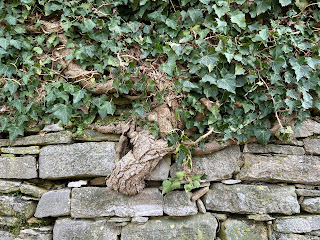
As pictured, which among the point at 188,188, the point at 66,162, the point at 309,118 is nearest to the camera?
the point at 188,188

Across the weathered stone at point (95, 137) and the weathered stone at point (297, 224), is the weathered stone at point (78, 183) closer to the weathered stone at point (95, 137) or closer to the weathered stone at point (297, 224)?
the weathered stone at point (95, 137)

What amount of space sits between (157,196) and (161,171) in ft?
0.75

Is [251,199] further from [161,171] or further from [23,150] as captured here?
[23,150]

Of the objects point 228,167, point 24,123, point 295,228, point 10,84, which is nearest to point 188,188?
point 228,167

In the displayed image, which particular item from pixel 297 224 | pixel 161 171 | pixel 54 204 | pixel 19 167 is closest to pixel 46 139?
pixel 19 167

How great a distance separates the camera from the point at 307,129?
104 inches

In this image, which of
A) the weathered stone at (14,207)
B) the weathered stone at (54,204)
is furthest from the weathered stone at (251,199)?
the weathered stone at (14,207)

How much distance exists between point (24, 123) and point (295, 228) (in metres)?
2.73

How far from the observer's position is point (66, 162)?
8.20ft

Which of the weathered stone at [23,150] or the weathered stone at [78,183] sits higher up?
the weathered stone at [23,150]

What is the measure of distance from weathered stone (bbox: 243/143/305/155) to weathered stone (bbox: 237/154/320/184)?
48 mm

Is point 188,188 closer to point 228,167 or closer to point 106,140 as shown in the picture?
point 228,167

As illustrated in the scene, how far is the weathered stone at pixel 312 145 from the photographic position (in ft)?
8.46

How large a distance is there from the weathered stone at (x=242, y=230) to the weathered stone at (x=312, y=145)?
840 mm
